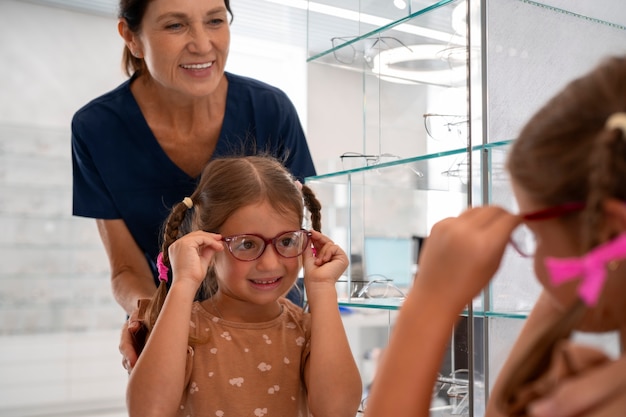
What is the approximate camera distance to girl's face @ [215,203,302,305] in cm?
155

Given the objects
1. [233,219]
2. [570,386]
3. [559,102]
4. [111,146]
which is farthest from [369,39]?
[570,386]

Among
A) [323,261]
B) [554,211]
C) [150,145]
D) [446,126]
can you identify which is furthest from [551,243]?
[150,145]

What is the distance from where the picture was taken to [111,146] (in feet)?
6.69

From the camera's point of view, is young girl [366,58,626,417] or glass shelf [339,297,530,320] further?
glass shelf [339,297,530,320]

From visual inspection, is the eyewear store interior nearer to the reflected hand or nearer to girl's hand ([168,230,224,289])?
girl's hand ([168,230,224,289])

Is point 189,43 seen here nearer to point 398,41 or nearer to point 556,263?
point 398,41

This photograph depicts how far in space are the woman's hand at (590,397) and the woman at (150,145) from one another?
4.36ft

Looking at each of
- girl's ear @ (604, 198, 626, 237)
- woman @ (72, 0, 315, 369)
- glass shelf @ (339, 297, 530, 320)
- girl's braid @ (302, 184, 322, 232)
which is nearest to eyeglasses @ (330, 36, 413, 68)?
woman @ (72, 0, 315, 369)

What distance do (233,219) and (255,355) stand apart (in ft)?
0.99

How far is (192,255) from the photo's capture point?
1533 millimetres

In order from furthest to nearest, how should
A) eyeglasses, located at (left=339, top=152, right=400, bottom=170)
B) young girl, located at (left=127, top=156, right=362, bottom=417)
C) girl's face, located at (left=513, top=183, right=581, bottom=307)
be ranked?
eyeglasses, located at (left=339, top=152, right=400, bottom=170) < young girl, located at (left=127, top=156, right=362, bottom=417) < girl's face, located at (left=513, top=183, right=581, bottom=307)

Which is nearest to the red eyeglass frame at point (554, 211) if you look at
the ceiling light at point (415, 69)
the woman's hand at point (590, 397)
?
the woman's hand at point (590, 397)

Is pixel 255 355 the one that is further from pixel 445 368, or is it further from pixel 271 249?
pixel 445 368

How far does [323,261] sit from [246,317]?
218mm
